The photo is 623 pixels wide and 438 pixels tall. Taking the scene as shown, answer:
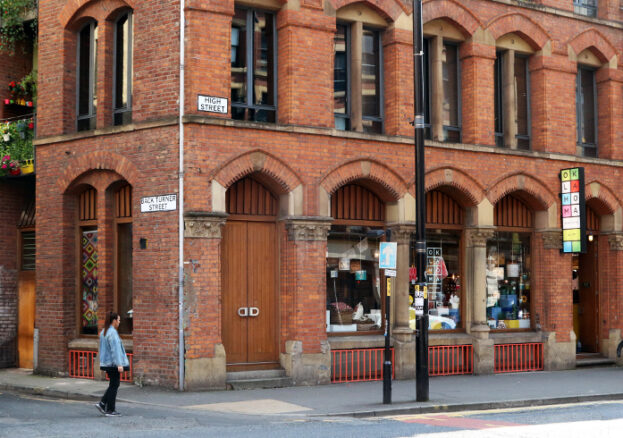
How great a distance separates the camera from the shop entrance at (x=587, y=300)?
21781 mm

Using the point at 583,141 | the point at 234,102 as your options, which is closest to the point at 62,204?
the point at 234,102

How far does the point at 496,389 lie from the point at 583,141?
8392mm

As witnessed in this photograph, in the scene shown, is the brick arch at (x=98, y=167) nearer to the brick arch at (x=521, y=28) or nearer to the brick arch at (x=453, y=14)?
the brick arch at (x=453, y=14)

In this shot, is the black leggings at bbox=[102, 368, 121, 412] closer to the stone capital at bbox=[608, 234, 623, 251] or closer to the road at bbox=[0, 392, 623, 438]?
the road at bbox=[0, 392, 623, 438]

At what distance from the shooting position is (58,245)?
17453 mm

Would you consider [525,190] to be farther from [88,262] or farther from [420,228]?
[88,262]

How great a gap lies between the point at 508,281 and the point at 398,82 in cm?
585

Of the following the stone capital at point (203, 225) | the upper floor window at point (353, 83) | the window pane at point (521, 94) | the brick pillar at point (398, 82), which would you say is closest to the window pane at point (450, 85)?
the brick pillar at point (398, 82)

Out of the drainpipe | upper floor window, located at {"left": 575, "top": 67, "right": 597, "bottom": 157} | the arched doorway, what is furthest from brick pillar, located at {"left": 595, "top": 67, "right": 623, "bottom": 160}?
the drainpipe

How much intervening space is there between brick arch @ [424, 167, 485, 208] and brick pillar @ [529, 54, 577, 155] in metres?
2.52

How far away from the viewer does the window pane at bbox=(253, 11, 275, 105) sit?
16.7m

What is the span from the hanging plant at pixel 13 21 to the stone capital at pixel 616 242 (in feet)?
49.8

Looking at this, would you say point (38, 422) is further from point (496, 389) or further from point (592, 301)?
point (592, 301)

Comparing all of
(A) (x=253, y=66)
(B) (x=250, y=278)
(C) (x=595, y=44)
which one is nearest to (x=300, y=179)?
(B) (x=250, y=278)
